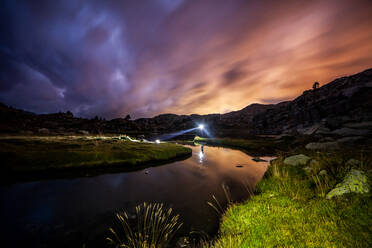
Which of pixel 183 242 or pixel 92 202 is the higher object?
pixel 92 202

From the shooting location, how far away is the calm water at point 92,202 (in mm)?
10242

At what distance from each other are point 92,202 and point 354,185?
22.4 m

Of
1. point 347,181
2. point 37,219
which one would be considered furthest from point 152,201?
point 347,181

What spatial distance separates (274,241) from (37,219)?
62.1 feet

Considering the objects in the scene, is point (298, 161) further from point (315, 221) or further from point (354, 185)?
point (315, 221)

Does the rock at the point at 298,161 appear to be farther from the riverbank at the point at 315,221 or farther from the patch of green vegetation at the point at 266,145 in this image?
the patch of green vegetation at the point at 266,145

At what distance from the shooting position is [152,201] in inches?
609

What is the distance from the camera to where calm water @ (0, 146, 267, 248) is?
403 inches

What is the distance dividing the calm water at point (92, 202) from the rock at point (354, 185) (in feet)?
28.8

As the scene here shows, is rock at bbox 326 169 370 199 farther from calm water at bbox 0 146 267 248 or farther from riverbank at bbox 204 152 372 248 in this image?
calm water at bbox 0 146 267 248

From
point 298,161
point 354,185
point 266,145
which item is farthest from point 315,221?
point 266,145

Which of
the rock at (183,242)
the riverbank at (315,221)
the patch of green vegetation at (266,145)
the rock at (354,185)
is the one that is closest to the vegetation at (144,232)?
the rock at (183,242)

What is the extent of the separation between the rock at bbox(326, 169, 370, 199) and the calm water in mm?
8772

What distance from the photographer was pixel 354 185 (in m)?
7.16
